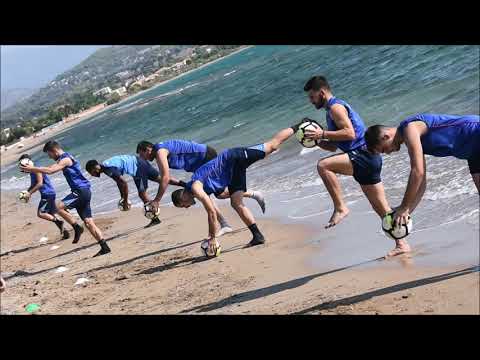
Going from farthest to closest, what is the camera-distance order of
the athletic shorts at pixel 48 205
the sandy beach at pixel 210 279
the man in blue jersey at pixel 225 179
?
the athletic shorts at pixel 48 205
the man in blue jersey at pixel 225 179
the sandy beach at pixel 210 279

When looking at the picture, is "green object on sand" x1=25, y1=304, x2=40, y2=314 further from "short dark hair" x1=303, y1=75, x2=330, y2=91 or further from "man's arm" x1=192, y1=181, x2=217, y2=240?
"short dark hair" x1=303, y1=75, x2=330, y2=91

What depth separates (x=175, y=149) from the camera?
29.4 feet

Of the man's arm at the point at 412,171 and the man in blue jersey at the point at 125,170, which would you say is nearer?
the man's arm at the point at 412,171

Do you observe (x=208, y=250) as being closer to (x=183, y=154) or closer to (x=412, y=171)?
(x=183, y=154)

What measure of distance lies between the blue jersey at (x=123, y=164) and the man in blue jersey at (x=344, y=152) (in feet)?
15.3

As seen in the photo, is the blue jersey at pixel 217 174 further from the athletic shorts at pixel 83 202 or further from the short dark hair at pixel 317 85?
the athletic shorts at pixel 83 202

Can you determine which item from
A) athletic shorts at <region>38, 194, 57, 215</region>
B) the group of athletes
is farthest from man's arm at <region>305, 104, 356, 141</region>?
athletic shorts at <region>38, 194, 57, 215</region>

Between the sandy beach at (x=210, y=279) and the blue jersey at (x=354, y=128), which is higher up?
the blue jersey at (x=354, y=128)

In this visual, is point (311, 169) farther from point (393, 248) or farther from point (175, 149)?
point (393, 248)

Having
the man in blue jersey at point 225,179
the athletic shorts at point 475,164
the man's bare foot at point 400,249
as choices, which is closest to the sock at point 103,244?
the man in blue jersey at point 225,179

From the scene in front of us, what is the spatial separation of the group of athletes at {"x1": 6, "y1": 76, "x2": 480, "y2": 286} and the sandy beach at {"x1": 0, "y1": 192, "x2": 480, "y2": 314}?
45 centimetres

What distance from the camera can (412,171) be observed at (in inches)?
198

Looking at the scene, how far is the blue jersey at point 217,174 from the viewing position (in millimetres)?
8156
